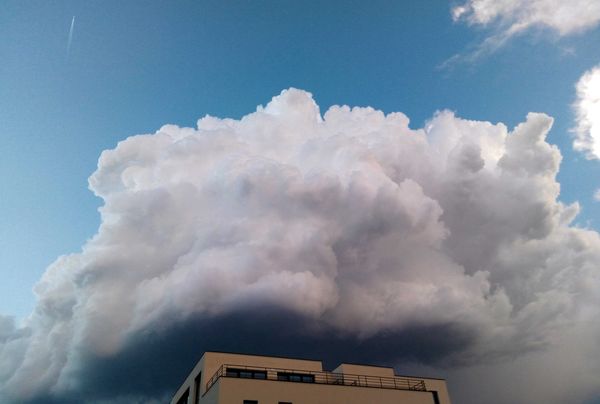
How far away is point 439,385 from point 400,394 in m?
10.7

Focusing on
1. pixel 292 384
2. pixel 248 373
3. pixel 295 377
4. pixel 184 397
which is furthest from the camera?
pixel 184 397

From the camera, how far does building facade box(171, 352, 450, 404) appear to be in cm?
3525

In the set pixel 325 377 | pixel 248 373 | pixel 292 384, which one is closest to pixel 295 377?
pixel 325 377

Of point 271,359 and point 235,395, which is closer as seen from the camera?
point 235,395

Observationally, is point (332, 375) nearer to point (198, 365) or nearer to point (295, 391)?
point (295, 391)

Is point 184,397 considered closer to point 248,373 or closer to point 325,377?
point 248,373

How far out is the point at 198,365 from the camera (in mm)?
45125

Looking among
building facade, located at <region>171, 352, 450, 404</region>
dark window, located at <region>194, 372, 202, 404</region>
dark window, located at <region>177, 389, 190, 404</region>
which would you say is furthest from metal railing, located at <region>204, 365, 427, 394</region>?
dark window, located at <region>177, 389, 190, 404</region>

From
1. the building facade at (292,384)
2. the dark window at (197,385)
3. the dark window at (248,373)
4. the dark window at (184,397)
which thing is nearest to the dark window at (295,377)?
the building facade at (292,384)

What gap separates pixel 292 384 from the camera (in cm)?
3691

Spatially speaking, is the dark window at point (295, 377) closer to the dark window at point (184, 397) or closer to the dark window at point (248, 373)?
the dark window at point (248, 373)

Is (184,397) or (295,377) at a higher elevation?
(184,397)

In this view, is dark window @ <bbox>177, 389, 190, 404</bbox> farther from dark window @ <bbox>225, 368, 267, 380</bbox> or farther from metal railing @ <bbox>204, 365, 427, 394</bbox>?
metal railing @ <bbox>204, 365, 427, 394</bbox>

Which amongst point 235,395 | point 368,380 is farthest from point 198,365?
point 368,380
